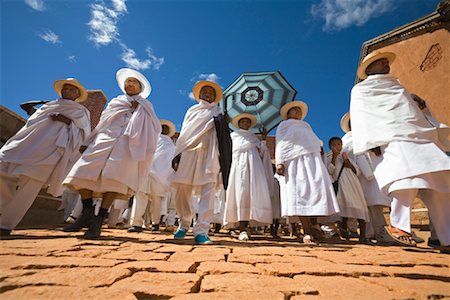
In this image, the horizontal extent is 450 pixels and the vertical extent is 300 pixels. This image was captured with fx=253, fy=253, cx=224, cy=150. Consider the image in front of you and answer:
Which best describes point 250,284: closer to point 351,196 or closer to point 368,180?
point 351,196

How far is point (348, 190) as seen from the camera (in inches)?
174

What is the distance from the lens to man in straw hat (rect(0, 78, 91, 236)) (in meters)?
3.10

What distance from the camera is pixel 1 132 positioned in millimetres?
4578

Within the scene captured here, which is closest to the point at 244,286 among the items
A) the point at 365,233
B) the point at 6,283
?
the point at 6,283

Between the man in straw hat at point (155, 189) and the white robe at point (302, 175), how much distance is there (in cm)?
239

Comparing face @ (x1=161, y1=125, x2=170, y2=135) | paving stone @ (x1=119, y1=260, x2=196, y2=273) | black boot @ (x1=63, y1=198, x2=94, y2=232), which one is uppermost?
face @ (x1=161, y1=125, x2=170, y2=135)

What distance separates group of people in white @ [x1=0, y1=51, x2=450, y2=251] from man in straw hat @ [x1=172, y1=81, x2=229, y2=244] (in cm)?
1

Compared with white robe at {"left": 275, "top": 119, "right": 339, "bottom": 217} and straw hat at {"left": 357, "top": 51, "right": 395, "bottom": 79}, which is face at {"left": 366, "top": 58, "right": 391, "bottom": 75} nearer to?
straw hat at {"left": 357, "top": 51, "right": 395, "bottom": 79}

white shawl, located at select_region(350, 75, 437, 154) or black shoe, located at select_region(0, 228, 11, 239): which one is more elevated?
white shawl, located at select_region(350, 75, 437, 154)

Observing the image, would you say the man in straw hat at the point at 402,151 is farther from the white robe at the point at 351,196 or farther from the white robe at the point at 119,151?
the white robe at the point at 119,151

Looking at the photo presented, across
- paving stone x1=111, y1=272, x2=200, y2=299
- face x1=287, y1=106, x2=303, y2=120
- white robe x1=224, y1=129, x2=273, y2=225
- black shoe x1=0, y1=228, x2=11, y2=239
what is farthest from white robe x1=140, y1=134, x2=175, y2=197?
paving stone x1=111, y1=272, x2=200, y2=299

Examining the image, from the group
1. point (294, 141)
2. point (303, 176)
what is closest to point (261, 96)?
point (294, 141)

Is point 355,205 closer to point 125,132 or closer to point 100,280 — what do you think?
point 125,132

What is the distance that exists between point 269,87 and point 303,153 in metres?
3.80
